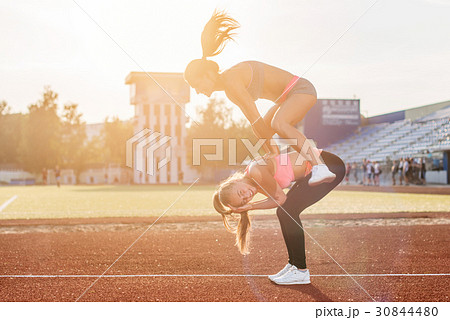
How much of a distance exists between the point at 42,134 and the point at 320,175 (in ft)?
90.2

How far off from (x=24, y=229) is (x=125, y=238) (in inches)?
109

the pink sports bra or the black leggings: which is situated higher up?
the pink sports bra

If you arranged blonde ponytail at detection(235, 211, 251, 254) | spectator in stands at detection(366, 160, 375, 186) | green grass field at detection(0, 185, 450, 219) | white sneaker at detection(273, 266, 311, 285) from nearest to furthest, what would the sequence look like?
white sneaker at detection(273, 266, 311, 285), blonde ponytail at detection(235, 211, 251, 254), green grass field at detection(0, 185, 450, 219), spectator in stands at detection(366, 160, 375, 186)

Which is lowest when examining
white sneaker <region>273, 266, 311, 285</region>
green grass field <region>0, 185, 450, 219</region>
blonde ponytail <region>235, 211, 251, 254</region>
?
green grass field <region>0, 185, 450, 219</region>

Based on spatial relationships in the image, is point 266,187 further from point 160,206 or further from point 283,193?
point 160,206

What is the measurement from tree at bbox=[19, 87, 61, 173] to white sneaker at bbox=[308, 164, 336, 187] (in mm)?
26697

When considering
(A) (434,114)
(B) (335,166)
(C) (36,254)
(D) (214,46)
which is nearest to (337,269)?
(B) (335,166)

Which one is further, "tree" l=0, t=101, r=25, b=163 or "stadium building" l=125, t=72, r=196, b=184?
"stadium building" l=125, t=72, r=196, b=184

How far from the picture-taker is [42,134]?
28.4m

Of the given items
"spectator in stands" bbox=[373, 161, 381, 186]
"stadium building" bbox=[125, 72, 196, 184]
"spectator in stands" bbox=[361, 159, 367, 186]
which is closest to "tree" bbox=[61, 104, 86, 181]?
"stadium building" bbox=[125, 72, 196, 184]

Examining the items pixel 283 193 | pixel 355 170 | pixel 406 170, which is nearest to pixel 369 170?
pixel 406 170

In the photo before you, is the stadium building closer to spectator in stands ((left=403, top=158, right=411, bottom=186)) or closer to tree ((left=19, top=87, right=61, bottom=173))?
tree ((left=19, top=87, right=61, bottom=173))

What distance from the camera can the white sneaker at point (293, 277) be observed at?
411 centimetres

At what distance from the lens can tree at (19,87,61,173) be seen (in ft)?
92.7
